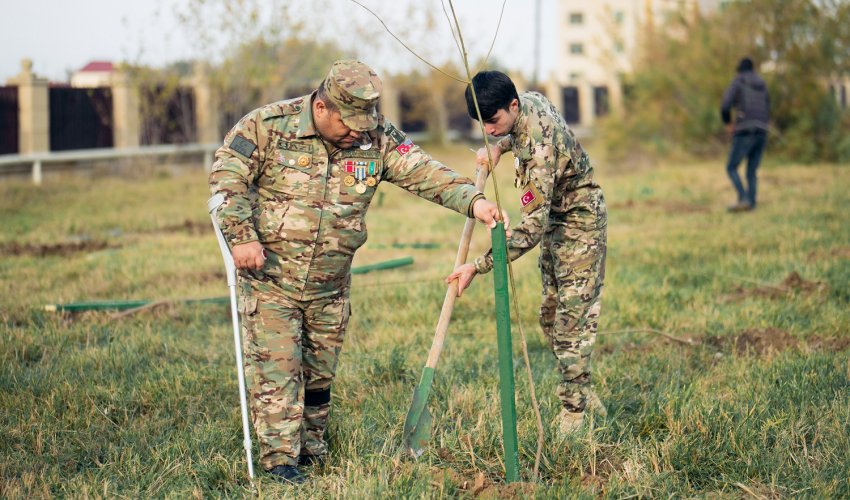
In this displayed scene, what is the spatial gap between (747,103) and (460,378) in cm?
937

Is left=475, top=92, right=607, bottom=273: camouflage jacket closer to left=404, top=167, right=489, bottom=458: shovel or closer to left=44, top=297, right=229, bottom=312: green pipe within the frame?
left=404, top=167, right=489, bottom=458: shovel

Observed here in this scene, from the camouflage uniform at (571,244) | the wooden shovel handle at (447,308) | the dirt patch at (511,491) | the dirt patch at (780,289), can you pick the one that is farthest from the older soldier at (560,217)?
the dirt patch at (780,289)

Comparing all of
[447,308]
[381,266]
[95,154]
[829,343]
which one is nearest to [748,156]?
[381,266]

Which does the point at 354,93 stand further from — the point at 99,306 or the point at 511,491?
the point at 99,306

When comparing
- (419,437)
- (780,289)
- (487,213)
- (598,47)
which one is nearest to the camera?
(487,213)

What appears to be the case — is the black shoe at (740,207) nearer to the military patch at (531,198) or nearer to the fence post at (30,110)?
the military patch at (531,198)

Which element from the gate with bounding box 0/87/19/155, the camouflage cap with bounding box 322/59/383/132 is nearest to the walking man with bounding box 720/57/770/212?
the camouflage cap with bounding box 322/59/383/132

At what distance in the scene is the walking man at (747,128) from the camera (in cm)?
1282

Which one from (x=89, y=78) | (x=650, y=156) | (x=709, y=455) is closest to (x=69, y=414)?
(x=709, y=455)

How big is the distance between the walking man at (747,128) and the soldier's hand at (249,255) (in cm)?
1003

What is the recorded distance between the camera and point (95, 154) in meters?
20.9

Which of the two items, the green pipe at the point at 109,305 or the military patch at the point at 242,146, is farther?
the green pipe at the point at 109,305

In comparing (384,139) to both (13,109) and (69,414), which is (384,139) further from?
(13,109)

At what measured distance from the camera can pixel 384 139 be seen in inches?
163
